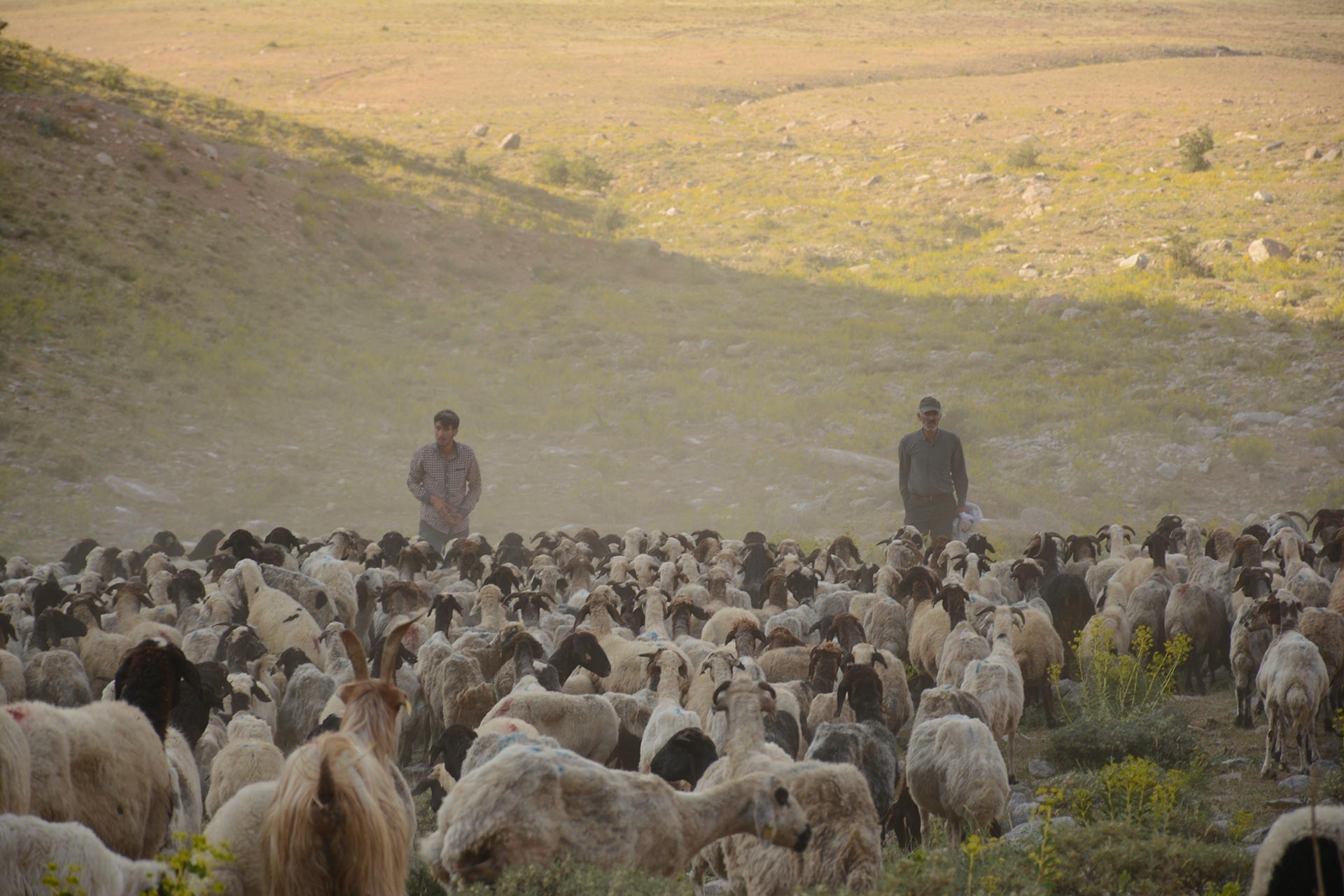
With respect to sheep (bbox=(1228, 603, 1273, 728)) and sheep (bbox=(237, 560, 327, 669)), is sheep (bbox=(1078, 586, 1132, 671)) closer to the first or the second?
sheep (bbox=(1228, 603, 1273, 728))

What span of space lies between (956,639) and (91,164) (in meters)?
29.3

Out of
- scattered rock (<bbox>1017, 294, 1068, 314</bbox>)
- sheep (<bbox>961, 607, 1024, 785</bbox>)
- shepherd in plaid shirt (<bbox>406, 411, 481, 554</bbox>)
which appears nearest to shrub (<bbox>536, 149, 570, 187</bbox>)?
scattered rock (<bbox>1017, 294, 1068, 314</bbox>)

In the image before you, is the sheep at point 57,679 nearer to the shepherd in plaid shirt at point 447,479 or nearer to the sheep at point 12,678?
the sheep at point 12,678

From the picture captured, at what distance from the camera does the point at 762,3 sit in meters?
94.8

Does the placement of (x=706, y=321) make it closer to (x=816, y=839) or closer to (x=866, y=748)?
(x=866, y=748)

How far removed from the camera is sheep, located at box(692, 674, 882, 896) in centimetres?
483

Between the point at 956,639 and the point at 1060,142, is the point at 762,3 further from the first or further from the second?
the point at 956,639

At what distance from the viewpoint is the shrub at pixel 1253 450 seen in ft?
62.7

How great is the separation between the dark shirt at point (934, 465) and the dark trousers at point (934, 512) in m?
0.12

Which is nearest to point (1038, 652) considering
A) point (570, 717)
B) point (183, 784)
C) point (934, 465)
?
point (934, 465)

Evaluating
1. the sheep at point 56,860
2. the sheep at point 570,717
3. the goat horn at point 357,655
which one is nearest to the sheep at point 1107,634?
the sheep at point 570,717

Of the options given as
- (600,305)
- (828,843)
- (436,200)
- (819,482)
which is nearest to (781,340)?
(600,305)

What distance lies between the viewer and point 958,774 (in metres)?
5.92

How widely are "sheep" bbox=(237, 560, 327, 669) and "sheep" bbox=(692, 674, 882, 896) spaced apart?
4.49m
